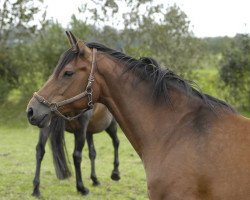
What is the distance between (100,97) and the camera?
14.9ft

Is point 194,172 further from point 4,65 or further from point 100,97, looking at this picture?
point 4,65

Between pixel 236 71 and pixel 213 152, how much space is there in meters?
19.0

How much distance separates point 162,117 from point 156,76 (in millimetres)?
388

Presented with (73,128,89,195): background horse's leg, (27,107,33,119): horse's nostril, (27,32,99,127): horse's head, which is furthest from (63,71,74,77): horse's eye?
(73,128,89,195): background horse's leg

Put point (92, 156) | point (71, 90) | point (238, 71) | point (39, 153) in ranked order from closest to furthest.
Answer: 1. point (71, 90)
2. point (39, 153)
3. point (92, 156)
4. point (238, 71)

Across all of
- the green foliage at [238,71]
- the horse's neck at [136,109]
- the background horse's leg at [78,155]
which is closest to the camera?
the horse's neck at [136,109]

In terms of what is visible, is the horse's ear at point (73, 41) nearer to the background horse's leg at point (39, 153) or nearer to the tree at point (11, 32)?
the background horse's leg at point (39, 153)

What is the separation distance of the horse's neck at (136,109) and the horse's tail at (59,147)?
14.0 feet

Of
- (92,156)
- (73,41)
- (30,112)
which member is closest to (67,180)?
(92,156)

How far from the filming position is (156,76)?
4.39 metres

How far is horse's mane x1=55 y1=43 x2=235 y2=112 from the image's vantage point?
4324 millimetres

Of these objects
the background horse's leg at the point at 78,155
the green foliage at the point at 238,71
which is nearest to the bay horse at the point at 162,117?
the background horse's leg at the point at 78,155

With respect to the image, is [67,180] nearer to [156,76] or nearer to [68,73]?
[68,73]

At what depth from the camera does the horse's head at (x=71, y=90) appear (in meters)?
4.41
